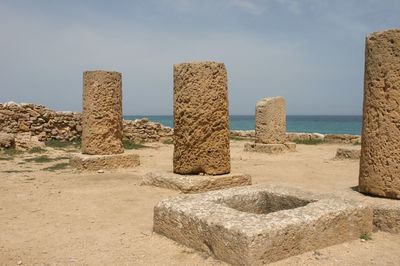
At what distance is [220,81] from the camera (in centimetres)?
681

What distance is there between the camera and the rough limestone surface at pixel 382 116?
4.72 m

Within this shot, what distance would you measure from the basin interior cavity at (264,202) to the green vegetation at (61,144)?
35.1ft

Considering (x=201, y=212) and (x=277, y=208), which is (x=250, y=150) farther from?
(x=201, y=212)

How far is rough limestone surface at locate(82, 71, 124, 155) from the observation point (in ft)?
31.9

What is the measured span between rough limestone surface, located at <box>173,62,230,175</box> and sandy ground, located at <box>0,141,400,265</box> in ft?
2.58

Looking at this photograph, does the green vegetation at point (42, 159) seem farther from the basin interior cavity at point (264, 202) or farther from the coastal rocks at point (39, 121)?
the basin interior cavity at point (264, 202)

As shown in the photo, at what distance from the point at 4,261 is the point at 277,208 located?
2.98m

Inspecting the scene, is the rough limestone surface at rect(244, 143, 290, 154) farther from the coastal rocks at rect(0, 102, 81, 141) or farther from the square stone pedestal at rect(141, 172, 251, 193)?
the coastal rocks at rect(0, 102, 81, 141)

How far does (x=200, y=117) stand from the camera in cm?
669

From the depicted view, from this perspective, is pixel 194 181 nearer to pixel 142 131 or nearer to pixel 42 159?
pixel 42 159

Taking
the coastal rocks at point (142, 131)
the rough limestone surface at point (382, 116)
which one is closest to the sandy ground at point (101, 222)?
the rough limestone surface at point (382, 116)

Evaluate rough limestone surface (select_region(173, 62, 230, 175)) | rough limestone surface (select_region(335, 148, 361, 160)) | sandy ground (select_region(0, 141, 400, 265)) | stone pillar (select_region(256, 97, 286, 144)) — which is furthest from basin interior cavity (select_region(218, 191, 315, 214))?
stone pillar (select_region(256, 97, 286, 144))

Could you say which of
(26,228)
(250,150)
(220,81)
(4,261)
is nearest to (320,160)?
(250,150)

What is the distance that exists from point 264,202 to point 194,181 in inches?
66.8
